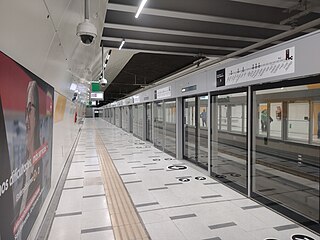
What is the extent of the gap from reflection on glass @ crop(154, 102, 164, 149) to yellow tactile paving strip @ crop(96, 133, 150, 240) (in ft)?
13.8

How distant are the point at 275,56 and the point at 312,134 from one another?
170 centimetres

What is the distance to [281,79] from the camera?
10.4 feet

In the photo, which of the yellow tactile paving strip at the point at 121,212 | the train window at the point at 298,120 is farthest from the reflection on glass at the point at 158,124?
the train window at the point at 298,120

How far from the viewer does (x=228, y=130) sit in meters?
6.09

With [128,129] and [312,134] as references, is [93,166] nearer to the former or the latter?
[312,134]

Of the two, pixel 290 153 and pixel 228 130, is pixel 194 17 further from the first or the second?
pixel 290 153

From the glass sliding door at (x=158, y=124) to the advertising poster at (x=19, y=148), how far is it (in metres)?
6.67

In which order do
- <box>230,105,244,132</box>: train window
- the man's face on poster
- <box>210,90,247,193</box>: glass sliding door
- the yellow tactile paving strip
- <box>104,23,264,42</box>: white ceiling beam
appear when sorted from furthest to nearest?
<box>104,23,264,42</box>: white ceiling beam
<box>230,105,244,132</box>: train window
<box>210,90,247,193</box>: glass sliding door
the yellow tactile paving strip
the man's face on poster

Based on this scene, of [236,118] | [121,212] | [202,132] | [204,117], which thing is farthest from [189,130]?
[121,212]

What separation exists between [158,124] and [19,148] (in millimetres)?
7959

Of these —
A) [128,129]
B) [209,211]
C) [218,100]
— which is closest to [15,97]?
[209,211]

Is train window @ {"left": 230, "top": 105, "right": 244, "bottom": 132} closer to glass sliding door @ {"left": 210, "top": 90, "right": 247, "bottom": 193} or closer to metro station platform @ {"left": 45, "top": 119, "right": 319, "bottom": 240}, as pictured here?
glass sliding door @ {"left": 210, "top": 90, "right": 247, "bottom": 193}

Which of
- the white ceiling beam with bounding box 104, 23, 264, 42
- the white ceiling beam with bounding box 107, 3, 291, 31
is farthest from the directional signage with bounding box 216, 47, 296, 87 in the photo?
the white ceiling beam with bounding box 104, 23, 264, 42

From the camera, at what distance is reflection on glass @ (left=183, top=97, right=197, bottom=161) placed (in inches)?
260
